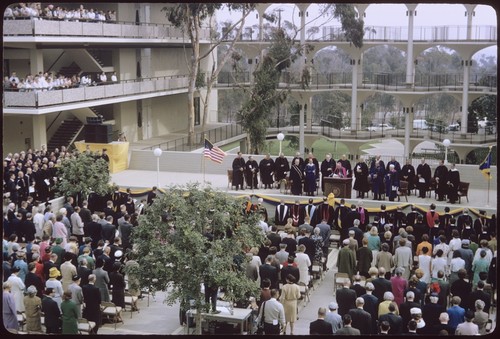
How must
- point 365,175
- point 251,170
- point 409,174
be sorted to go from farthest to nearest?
point 251,170 < point 365,175 < point 409,174

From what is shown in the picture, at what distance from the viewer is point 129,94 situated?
35125 millimetres

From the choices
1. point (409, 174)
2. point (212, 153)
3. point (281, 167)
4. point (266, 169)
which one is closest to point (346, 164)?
point (409, 174)

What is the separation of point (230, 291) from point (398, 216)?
7.83 metres

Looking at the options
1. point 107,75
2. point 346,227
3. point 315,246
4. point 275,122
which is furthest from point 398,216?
point 275,122

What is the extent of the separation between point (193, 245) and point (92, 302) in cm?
208

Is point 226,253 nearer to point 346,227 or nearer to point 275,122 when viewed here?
point 346,227

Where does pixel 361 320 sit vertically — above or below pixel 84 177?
below

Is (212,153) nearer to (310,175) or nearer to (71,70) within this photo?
(310,175)

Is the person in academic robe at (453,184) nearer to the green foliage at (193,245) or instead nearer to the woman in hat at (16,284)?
the green foliage at (193,245)

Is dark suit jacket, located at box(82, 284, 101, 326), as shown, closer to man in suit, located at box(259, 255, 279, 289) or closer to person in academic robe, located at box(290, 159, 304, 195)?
man in suit, located at box(259, 255, 279, 289)

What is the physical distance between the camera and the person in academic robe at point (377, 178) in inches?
832

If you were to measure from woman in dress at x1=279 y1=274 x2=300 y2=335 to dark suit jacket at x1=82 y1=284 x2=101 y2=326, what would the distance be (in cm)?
309

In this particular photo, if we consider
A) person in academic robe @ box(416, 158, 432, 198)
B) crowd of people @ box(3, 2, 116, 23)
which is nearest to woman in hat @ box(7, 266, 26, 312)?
person in academic robe @ box(416, 158, 432, 198)

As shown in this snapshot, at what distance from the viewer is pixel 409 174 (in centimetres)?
2136
